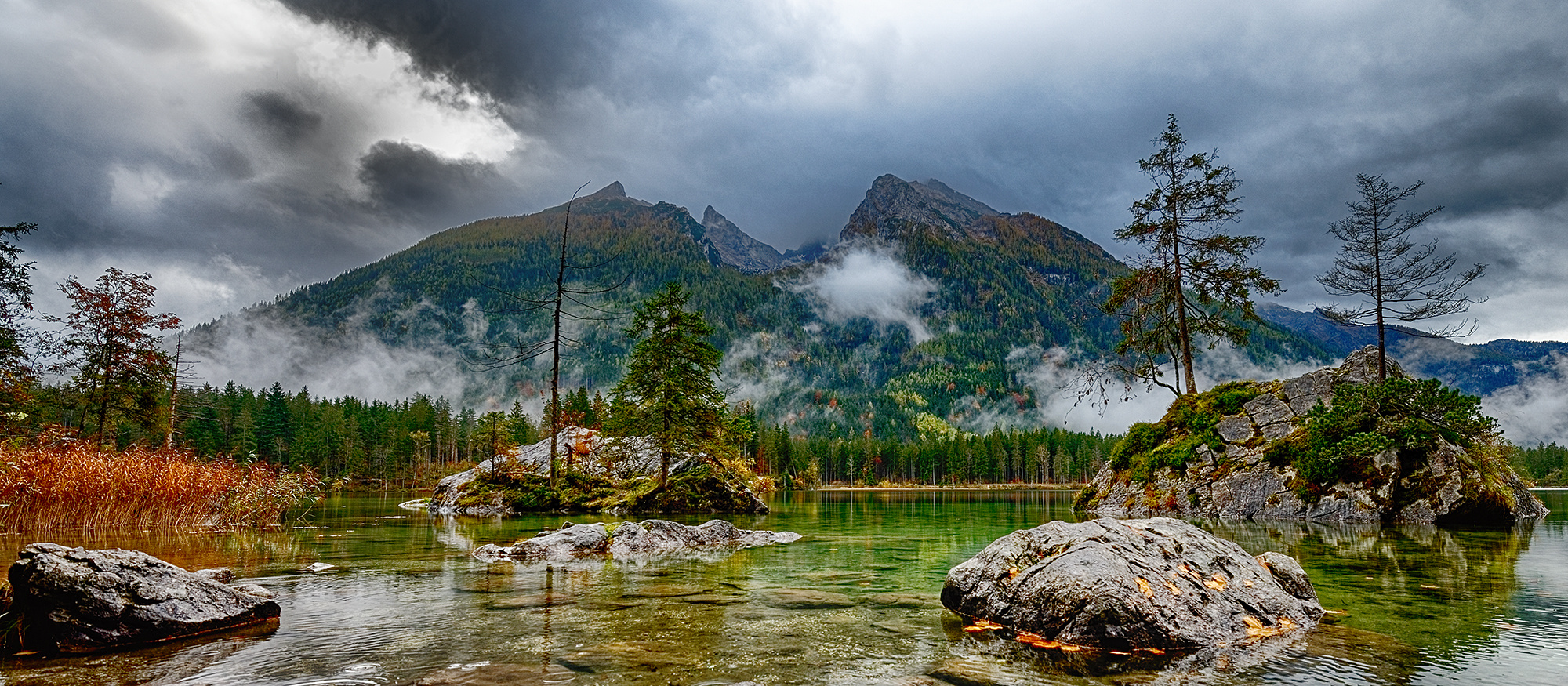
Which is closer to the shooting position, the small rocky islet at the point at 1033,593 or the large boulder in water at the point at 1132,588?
the small rocky islet at the point at 1033,593

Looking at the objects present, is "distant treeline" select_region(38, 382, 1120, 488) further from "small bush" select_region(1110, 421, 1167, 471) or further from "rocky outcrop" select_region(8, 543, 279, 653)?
"rocky outcrop" select_region(8, 543, 279, 653)

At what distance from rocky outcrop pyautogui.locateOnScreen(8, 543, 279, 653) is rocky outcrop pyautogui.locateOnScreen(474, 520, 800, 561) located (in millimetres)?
7733

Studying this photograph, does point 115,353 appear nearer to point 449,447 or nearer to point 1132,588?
point 1132,588

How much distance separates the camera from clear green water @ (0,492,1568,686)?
6320 mm

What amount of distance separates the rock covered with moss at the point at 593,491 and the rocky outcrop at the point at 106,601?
27.9 m

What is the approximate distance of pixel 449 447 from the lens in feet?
479

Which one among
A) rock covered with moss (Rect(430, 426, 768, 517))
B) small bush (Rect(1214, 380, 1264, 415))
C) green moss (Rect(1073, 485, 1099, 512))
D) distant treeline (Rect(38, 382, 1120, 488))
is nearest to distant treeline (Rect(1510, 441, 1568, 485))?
distant treeline (Rect(38, 382, 1120, 488))

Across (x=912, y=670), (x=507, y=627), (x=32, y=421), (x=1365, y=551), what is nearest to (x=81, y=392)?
(x=32, y=421)

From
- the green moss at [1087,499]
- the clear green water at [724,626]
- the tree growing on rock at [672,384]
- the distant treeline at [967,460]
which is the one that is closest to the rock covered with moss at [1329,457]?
the green moss at [1087,499]

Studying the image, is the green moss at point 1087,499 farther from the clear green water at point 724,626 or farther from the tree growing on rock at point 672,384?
the tree growing on rock at point 672,384

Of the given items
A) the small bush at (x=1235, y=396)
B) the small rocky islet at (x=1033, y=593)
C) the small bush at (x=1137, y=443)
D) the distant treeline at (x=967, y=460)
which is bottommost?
the distant treeline at (x=967, y=460)

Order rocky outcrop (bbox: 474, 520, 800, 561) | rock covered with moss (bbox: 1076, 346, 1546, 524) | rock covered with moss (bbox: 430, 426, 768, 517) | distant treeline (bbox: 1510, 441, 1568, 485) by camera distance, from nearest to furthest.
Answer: rocky outcrop (bbox: 474, 520, 800, 561) → rock covered with moss (bbox: 1076, 346, 1546, 524) → rock covered with moss (bbox: 430, 426, 768, 517) → distant treeline (bbox: 1510, 441, 1568, 485)

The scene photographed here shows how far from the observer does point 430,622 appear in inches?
337

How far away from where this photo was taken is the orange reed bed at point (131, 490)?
16547 millimetres
